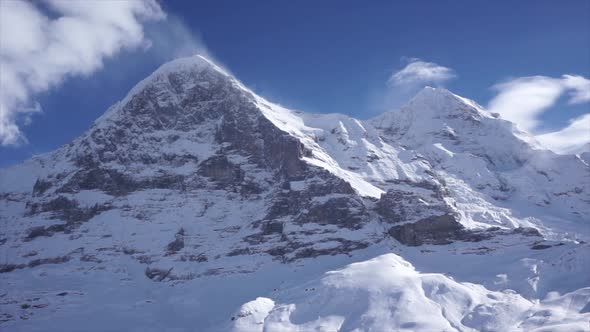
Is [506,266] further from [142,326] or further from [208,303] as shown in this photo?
[142,326]

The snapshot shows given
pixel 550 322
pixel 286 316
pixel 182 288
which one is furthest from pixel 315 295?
pixel 550 322

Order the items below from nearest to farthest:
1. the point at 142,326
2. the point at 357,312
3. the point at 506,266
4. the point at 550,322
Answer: the point at 550,322
the point at 357,312
the point at 142,326
the point at 506,266

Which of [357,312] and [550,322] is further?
[357,312]

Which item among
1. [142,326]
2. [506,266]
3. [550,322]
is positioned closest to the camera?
[550,322]

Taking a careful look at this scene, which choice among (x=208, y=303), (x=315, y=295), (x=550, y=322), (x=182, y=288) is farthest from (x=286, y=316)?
(x=550, y=322)

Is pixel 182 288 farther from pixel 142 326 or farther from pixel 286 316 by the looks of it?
pixel 286 316

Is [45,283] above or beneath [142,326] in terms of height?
above
